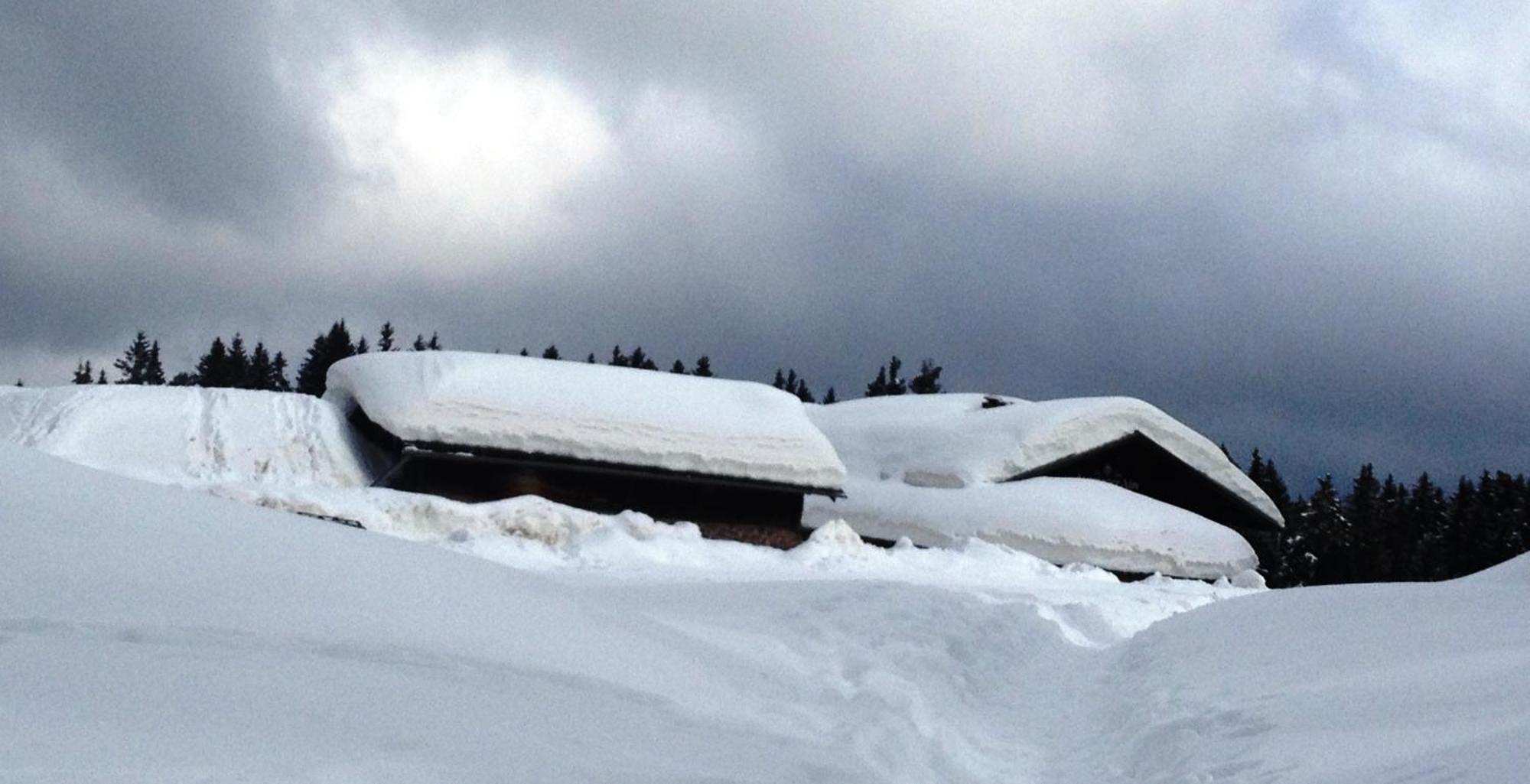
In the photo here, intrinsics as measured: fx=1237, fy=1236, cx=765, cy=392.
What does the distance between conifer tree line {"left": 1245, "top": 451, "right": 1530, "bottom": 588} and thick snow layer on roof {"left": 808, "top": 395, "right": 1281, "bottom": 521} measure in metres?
18.9

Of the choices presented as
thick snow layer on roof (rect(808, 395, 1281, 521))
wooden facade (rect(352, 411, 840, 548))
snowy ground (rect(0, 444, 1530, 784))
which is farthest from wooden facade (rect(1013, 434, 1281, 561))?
snowy ground (rect(0, 444, 1530, 784))

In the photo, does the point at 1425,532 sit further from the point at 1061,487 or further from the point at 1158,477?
the point at 1061,487

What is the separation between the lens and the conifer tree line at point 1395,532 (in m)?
42.2

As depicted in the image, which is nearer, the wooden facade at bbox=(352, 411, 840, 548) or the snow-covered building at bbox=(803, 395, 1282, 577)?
the wooden facade at bbox=(352, 411, 840, 548)

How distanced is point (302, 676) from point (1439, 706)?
12.4ft

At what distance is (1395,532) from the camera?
48.1 m

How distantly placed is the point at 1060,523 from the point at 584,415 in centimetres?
861

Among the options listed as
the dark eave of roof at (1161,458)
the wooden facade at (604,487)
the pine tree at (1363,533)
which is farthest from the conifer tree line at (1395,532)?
the wooden facade at (604,487)

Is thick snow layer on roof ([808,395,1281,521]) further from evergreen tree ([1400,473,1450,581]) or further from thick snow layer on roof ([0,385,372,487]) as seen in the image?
evergreen tree ([1400,473,1450,581])

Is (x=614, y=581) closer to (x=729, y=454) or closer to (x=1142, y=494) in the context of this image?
(x=729, y=454)

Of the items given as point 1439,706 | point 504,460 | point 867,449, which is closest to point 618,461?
point 504,460

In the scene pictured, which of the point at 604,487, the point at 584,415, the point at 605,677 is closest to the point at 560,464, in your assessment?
the point at 584,415

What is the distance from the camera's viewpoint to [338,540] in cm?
479

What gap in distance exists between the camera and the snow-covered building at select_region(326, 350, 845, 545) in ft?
57.4
